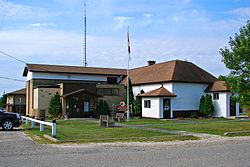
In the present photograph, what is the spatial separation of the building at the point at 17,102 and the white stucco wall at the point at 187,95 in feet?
91.7

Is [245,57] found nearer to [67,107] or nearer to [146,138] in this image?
[146,138]

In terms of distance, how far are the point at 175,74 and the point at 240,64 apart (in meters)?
16.6

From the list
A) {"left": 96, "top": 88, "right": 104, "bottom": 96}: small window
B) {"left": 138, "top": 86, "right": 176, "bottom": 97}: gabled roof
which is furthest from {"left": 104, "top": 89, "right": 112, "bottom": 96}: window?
{"left": 138, "top": 86, "right": 176, "bottom": 97}: gabled roof

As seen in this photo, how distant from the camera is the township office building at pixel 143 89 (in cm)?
3866

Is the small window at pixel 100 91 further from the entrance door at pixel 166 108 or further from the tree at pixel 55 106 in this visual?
the entrance door at pixel 166 108

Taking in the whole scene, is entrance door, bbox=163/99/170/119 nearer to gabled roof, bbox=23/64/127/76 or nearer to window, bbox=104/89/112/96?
window, bbox=104/89/112/96

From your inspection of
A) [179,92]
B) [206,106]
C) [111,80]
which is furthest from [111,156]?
[111,80]

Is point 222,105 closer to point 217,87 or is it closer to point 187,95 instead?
point 217,87

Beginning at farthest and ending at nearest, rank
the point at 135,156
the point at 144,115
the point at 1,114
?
the point at 144,115
the point at 1,114
the point at 135,156

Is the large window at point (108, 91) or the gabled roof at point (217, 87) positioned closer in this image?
the gabled roof at point (217, 87)

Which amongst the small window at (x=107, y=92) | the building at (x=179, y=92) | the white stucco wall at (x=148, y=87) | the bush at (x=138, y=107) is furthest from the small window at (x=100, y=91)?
the building at (x=179, y=92)

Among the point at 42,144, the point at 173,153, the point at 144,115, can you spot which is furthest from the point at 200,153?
the point at 144,115

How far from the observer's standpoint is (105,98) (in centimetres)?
4588

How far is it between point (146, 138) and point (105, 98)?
29007 millimetres
